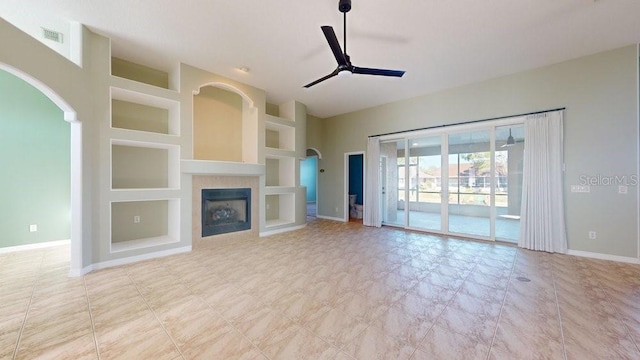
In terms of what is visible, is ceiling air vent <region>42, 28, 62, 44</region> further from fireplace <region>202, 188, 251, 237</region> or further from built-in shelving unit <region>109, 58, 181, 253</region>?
fireplace <region>202, 188, 251, 237</region>

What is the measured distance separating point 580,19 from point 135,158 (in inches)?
273

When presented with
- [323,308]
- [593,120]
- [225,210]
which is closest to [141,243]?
[225,210]

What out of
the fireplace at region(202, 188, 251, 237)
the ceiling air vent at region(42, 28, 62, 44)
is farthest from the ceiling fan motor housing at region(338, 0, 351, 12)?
the ceiling air vent at region(42, 28, 62, 44)

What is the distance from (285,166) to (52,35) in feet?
14.9

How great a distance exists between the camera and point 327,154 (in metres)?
8.05

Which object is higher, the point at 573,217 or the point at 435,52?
the point at 435,52

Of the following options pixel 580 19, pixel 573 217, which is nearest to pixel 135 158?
pixel 580 19

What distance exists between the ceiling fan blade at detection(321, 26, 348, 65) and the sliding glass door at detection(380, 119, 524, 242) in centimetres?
372

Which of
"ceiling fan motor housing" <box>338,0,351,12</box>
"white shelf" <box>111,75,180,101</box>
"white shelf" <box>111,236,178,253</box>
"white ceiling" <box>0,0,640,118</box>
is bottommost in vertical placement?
"white shelf" <box>111,236,178,253</box>

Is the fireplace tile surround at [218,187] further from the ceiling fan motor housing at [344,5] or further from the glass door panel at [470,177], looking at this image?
the glass door panel at [470,177]

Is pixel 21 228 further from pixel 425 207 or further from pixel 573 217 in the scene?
pixel 573 217

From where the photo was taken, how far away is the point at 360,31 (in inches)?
134

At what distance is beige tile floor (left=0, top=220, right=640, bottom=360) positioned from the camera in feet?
6.10

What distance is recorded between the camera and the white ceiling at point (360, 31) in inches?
115
